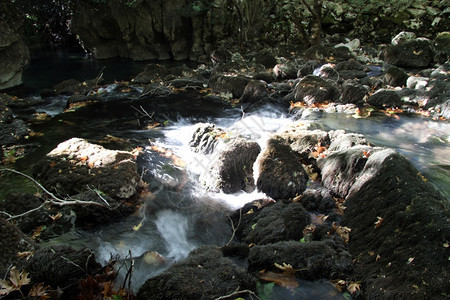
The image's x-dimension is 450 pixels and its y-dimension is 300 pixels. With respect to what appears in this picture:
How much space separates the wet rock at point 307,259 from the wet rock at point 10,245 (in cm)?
281

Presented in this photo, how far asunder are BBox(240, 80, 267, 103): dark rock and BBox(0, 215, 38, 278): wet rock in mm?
9266

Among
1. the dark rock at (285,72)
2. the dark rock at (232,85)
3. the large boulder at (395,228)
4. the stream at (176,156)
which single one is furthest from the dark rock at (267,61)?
the large boulder at (395,228)

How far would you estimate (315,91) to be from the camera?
34.7 feet

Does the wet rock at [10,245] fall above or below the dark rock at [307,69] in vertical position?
below

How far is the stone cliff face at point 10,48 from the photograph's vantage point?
1338 centimetres

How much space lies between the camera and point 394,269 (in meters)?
3.42

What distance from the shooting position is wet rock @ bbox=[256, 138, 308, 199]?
5.77 m

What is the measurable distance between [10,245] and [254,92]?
9571 millimetres

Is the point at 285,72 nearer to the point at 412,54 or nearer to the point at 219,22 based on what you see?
the point at 412,54

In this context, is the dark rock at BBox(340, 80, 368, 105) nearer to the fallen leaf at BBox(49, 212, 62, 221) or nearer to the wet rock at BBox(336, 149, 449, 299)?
the wet rock at BBox(336, 149, 449, 299)

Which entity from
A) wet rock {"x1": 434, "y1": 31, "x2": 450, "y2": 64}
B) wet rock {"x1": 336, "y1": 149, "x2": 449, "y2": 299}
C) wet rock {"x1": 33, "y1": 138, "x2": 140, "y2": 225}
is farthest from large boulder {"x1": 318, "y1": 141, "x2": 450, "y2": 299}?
wet rock {"x1": 434, "y1": 31, "x2": 450, "y2": 64}

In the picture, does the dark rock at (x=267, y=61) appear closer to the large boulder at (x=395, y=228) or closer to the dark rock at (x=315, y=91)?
the dark rock at (x=315, y=91)

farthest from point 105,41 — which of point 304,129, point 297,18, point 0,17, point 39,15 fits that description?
point 304,129

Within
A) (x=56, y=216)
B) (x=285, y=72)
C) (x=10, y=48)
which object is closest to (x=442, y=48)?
(x=285, y=72)
